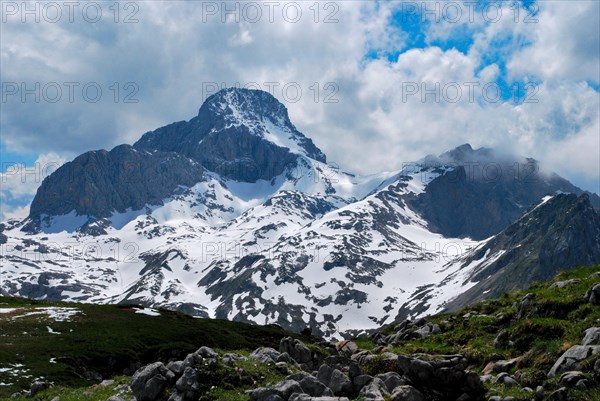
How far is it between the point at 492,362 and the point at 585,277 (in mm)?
13624

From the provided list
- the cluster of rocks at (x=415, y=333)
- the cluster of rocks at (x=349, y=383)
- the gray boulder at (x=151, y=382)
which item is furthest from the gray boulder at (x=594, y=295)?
the gray boulder at (x=151, y=382)

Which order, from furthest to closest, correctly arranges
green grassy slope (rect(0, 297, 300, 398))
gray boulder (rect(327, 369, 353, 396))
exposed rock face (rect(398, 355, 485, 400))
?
green grassy slope (rect(0, 297, 300, 398))
gray boulder (rect(327, 369, 353, 396))
exposed rock face (rect(398, 355, 485, 400))

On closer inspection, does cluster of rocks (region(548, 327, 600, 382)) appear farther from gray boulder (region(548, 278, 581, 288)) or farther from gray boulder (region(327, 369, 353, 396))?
gray boulder (region(548, 278, 581, 288))

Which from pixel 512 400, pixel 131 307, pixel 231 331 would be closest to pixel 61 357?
pixel 231 331

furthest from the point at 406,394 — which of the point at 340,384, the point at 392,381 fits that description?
the point at 340,384

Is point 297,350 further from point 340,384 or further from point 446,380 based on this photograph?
point 446,380

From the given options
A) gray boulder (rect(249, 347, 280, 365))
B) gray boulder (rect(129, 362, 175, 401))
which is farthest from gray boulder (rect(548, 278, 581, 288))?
gray boulder (rect(129, 362, 175, 401))

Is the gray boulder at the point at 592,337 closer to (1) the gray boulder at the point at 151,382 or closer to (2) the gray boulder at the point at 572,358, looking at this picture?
(2) the gray boulder at the point at 572,358

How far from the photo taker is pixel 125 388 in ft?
101

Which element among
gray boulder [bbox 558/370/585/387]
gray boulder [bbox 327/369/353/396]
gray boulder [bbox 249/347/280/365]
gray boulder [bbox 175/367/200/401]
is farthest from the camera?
gray boulder [bbox 249/347/280/365]

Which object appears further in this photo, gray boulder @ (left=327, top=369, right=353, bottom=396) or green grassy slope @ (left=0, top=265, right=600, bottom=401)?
green grassy slope @ (left=0, top=265, right=600, bottom=401)

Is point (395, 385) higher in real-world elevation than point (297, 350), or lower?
lower

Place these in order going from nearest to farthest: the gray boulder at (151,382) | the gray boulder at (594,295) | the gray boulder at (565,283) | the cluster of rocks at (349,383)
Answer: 1. the cluster of rocks at (349,383)
2. the gray boulder at (151,382)
3. the gray boulder at (594,295)
4. the gray boulder at (565,283)

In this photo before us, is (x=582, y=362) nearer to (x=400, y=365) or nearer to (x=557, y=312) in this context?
(x=400, y=365)
